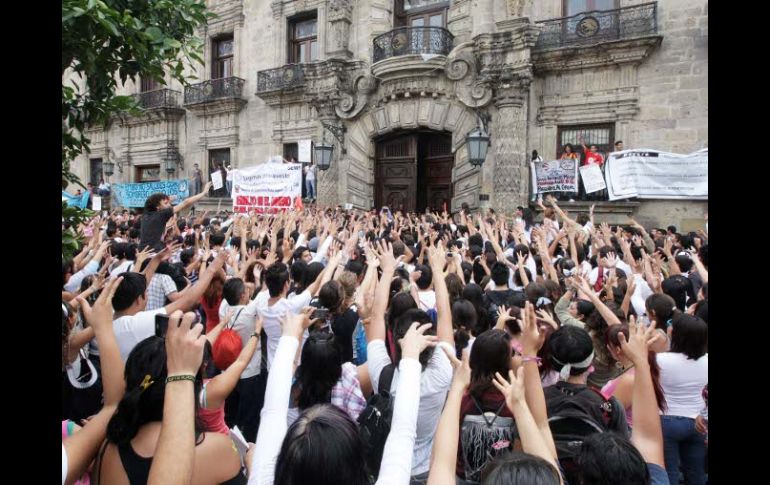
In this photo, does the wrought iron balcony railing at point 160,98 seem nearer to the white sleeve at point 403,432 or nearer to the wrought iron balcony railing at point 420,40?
the wrought iron balcony railing at point 420,40

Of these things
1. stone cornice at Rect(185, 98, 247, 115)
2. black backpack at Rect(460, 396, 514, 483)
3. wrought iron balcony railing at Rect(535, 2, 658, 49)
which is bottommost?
black backpack at Rect(460, 396, 514, 483)

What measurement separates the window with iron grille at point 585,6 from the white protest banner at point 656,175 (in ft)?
12.4

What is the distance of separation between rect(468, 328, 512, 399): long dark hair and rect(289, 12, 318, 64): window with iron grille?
1676 cm

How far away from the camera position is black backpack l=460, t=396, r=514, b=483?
7.88ft

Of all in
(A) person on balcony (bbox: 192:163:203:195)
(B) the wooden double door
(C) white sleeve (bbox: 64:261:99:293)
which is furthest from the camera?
(A) person on balcony (bbox: 192:163:203:195)

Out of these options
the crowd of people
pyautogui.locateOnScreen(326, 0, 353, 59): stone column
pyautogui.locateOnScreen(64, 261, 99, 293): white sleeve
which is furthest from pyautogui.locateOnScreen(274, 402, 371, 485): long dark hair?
pyautogui.locateOnScreen(326, 0, 353, 59): stone column

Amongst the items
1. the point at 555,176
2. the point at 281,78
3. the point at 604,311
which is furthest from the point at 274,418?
the point at 281,78

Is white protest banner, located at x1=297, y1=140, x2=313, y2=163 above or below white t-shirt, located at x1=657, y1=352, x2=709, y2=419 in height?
above

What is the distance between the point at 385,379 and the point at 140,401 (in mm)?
1162

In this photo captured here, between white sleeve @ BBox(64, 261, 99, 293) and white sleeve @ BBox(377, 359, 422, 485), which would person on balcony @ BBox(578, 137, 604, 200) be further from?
white sleeve @ BBox(377, 359, 422, 485)

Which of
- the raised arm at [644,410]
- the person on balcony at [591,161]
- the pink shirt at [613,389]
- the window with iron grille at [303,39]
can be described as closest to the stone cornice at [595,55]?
the person on balcony at [591,161]

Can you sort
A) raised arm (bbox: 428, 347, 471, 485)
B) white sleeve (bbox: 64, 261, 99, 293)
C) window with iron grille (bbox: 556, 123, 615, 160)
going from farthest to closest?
1. window with iron grille (bbox: 556, 123, 615, 160)
2. white sleeve (bbox: 64, 261, 99, 293)
3. raised arm (bbox: 428, 347, 471, 485)

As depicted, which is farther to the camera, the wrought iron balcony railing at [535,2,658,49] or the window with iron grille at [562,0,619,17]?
the window with iron grille at [562,0,619,17]
